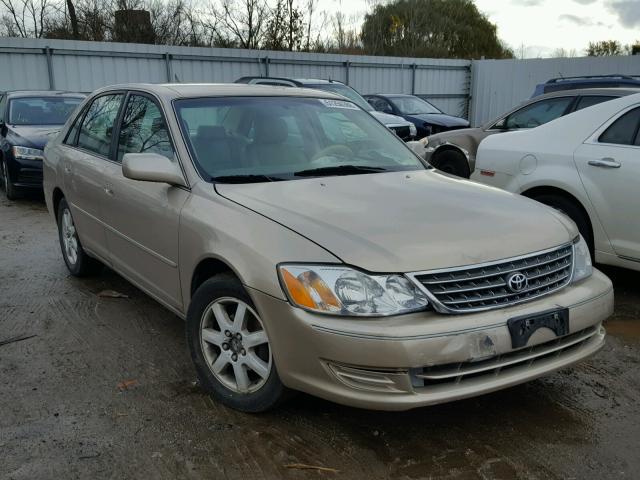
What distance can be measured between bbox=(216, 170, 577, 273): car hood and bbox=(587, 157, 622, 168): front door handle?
63.5 inches

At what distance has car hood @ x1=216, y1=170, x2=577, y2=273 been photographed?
104 inches

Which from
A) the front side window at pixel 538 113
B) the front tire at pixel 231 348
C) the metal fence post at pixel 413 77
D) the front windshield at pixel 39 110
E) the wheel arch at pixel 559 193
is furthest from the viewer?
the metal fence post at pixel 413 77

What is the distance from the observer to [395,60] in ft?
72.2

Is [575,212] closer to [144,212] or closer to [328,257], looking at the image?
[328,257]

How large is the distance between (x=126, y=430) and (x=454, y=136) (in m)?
5.91

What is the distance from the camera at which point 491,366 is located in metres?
2.63

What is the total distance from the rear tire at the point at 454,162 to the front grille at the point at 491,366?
4.89 metres

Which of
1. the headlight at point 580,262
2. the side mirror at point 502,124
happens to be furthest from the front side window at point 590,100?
the headlight at point 580,262

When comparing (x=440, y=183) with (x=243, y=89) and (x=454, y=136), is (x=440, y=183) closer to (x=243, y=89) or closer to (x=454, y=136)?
(x=243, y=89)

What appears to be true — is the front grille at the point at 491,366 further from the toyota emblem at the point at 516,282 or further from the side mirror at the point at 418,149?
the side mirror at the point at 418,149

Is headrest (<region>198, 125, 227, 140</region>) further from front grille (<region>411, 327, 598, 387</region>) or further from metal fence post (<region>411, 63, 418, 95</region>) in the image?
metal fence post (<region>411, 63, 418, 95</region>)

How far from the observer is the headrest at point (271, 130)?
377 centimetres

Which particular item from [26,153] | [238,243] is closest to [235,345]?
[238,243]

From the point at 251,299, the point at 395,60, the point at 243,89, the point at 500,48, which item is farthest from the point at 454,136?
the point at 500,48
